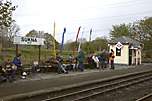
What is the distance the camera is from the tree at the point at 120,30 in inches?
3223

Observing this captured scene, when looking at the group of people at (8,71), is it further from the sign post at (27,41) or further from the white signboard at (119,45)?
the white signboard at (119,45)

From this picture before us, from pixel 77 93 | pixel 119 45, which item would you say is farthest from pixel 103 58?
pixel 77 93

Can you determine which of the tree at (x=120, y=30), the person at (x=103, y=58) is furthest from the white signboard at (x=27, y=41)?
the tree at (x=120, y=30)

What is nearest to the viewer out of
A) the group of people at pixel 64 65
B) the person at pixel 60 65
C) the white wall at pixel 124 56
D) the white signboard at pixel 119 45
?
the group of people at pixel 64 65

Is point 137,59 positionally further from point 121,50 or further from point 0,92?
point 0,92

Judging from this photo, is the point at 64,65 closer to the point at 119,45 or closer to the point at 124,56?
the point at 119,45

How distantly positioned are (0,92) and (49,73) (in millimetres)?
10262

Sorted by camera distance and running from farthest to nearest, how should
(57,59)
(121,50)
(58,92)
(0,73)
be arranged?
(121,50)
(57,59)
(0,73)
(58,92)

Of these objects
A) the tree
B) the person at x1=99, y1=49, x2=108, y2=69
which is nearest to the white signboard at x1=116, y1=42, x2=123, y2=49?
the person at x1=99, y1=49, x2=108, y2=69

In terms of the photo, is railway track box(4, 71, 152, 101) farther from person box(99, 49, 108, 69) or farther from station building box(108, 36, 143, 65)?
station building box(108, 36, 143, 65)

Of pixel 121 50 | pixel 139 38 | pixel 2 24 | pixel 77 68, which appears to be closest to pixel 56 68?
pixel 77 68

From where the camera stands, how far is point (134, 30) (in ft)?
264

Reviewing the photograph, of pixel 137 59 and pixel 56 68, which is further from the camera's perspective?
pixel 137 59

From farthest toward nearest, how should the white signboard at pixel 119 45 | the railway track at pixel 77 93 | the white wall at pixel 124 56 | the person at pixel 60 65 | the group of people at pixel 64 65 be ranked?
the white wall at pixel 124 56, the white signboard at pixel 119 45, the person at pixel 60 65, the group of people at pixel 64 65, the railway track at pixel 77 93
